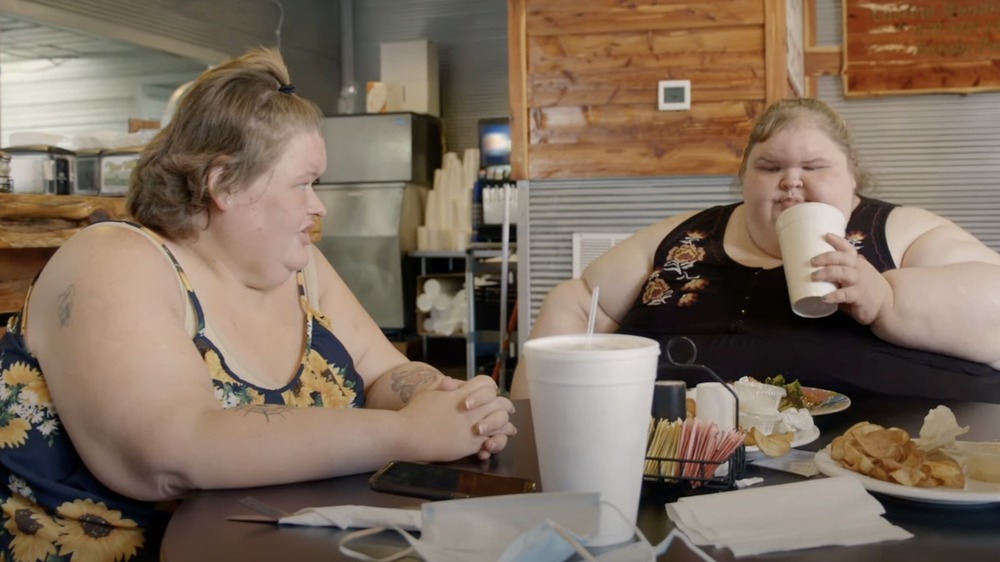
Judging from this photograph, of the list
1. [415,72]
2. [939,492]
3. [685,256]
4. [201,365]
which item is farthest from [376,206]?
[939,492]

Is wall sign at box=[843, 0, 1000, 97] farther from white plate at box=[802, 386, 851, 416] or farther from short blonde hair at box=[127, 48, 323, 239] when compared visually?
short blonde hair at box=[127, 48, 323, 239]

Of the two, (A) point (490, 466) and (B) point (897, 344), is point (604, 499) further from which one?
(B) point (897, 344)

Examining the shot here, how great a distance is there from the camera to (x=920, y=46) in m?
5.20

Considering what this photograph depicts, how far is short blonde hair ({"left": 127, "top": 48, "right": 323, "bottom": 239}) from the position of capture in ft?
4.42

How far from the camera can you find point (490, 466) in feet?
3.57

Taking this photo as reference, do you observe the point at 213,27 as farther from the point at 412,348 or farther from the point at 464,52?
the point at 412,348

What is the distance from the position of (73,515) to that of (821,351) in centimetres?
143

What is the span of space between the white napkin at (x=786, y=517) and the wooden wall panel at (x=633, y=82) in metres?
2.86

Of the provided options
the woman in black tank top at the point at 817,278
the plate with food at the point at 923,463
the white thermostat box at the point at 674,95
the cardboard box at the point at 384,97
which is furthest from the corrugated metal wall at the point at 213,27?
the plate with food at the point at 923,463

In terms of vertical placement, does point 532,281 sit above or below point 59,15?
below

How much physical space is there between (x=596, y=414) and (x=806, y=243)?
44.0 inches

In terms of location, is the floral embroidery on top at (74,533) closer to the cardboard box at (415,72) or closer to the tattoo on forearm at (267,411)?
the tattoo on forearm at (267,411)

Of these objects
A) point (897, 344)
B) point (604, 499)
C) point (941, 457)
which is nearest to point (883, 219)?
point (897, 344)

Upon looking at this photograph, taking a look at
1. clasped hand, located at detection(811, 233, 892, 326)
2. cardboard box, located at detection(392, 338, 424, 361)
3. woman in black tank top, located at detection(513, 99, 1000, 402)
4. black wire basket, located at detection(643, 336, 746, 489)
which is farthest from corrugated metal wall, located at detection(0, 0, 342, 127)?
black wire basket, located at detection(643, 336, 746, 489)
